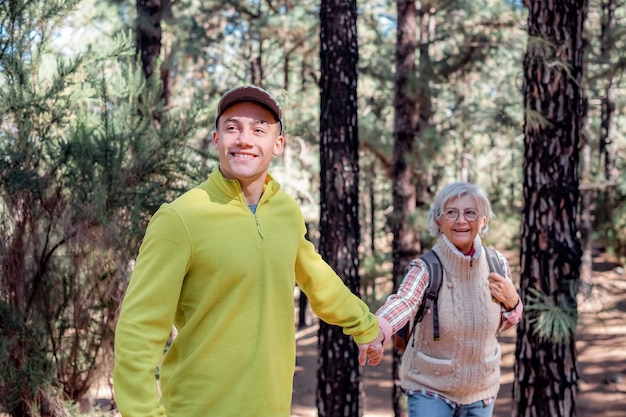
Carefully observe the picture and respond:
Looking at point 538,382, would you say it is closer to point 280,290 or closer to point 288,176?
point 280,290

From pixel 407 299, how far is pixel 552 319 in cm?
223

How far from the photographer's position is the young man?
227 centimetres

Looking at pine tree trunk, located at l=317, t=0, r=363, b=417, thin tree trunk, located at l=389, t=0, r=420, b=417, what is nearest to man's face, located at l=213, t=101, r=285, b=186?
pine tree trunk, located at l=317, t=0, r=363, b=417

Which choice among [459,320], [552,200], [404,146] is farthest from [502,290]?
[404,146]

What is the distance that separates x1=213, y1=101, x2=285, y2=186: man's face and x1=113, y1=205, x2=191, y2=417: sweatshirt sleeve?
0.32m

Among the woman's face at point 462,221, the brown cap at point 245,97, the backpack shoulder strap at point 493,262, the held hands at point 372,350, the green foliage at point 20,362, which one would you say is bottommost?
the green foliage at point 20,362

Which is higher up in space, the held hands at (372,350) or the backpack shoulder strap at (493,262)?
the backpack shoulder strap at (493,262)

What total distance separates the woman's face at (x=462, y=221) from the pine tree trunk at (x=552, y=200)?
196 centimetres

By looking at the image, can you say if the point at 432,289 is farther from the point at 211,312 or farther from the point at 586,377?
the point at 586,377

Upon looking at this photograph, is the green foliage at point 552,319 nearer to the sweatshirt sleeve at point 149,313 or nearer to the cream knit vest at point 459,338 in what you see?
the cream knit vest at point 459,338

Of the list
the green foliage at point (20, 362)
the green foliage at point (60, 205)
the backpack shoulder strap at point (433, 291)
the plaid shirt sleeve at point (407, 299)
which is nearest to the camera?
the plaid shirt sleeve at point (407, 299)

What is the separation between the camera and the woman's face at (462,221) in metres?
3.61

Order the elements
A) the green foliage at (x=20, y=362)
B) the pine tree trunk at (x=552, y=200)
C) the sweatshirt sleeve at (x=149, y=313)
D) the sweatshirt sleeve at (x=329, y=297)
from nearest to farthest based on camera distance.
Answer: the sweatshirt sleeve at (x=149, y=313) → the sweatshirt sleeve at (x=329, y=297) → the green foliage at (x=20, y=362) → the pine tree trunk at (x=552, y=200)

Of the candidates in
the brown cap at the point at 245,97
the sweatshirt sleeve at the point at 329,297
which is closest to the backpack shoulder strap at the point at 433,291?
the sweatshirt sleeve at the point at 329,297
